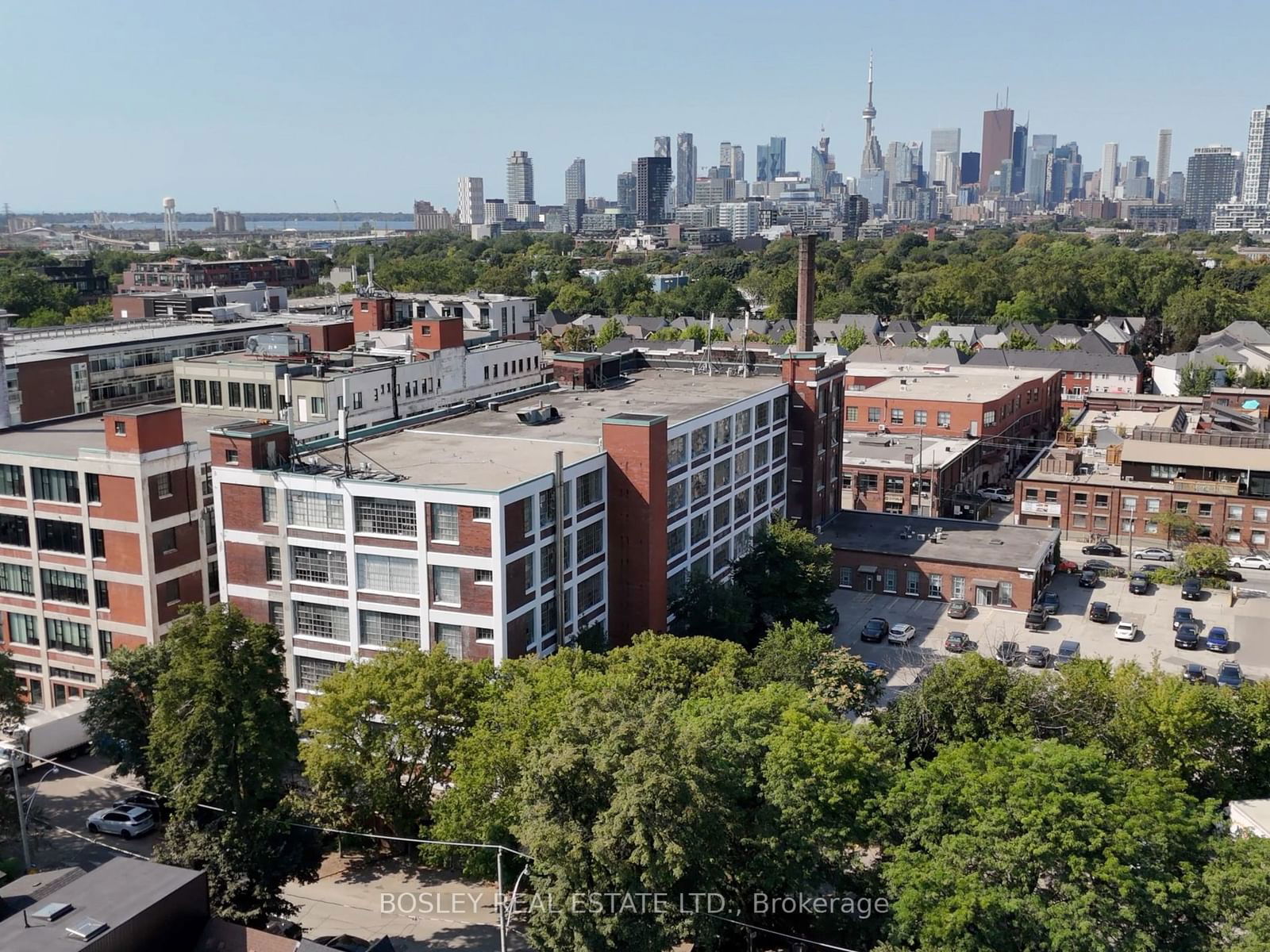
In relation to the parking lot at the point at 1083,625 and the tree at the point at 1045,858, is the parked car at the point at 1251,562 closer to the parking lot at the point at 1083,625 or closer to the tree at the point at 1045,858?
the parking lot at the point at 1083,625

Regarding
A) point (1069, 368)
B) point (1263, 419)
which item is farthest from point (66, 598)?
point (1069, 368)

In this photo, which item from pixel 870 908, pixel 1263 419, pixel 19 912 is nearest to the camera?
pixel 19 912

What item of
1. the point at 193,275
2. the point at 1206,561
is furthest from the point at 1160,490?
the point at 193,275

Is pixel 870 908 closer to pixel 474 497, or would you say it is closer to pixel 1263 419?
pixel 474 497

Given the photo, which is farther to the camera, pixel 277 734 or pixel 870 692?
pixel 870 692

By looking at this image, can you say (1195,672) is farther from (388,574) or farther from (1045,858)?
(388,574)

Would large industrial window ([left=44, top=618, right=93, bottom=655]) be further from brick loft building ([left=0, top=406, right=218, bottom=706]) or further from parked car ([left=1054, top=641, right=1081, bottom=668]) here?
parked car ([left=1054, top=641, right=1081, bottom=668])
